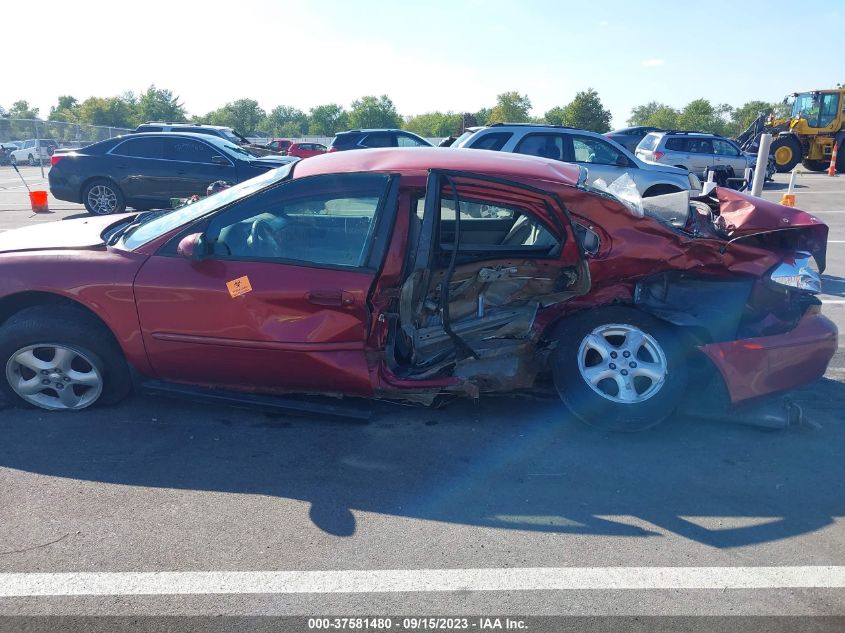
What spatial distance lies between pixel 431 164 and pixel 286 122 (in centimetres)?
9650

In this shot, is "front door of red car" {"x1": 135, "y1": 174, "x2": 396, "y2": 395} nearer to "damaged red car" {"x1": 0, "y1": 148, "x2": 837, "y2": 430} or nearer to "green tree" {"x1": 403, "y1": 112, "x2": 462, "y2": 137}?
"damaged red car" {"x1": 0, "y1": 148, "x2": 837, "y2": 430}

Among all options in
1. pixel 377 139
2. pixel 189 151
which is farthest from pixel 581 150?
pixel 377 139

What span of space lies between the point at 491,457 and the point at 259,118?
301ft

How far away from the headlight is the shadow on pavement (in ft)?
2.96

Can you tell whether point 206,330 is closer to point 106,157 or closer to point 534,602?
point 534,602

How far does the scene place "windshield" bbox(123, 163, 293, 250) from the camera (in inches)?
167

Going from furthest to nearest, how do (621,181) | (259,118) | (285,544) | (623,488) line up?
(259,118)
(621,181)
(623,488)
(285,544)

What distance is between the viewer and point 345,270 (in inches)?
160

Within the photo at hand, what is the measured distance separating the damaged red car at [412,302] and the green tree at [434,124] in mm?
72967

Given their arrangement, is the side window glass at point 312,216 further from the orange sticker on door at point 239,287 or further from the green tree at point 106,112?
the green tree at point 106,112

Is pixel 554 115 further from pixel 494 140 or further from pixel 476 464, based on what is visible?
pixel 476 464

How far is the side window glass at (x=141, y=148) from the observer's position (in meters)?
12.8

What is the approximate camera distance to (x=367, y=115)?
8031 cm

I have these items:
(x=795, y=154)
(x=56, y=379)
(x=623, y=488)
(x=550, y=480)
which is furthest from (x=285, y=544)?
(x=795, y=154)
